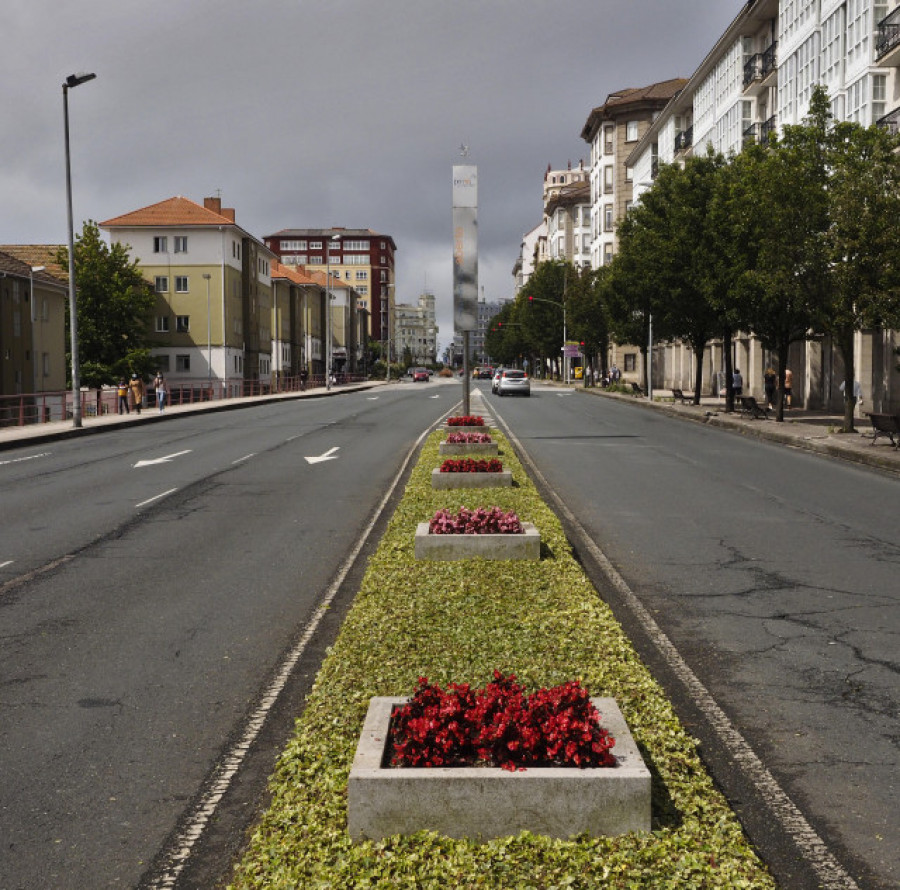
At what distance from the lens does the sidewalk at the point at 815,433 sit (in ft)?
68.9

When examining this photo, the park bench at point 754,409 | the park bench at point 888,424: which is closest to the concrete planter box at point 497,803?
the park bench at point 888,424

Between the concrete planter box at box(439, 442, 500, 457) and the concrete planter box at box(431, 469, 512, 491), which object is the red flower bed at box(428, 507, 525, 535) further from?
the concrete planter box at box(439, 442, 500, 457)

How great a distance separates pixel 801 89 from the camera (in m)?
41.1

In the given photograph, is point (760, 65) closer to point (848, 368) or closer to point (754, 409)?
point (754, 409)

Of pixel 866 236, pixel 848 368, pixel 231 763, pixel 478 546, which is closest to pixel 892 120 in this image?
pixel 848 368

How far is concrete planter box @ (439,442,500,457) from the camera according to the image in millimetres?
17438

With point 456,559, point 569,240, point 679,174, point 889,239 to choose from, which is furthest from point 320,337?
point 456,559

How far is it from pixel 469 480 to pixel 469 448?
3.72 m

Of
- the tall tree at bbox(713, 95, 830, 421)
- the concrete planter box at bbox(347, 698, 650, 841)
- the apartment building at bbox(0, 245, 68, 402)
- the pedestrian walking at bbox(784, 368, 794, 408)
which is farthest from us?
the apartment building at bbox(0, 245, 68, 402)

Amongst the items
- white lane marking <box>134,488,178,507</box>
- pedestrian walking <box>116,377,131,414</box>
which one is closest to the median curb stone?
white lane marking <box>134,488,178,507</box>

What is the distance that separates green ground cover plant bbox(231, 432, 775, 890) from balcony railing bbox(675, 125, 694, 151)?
199ft

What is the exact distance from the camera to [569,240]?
122m

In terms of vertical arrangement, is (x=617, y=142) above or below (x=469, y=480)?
above

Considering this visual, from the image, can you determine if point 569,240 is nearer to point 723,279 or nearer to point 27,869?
point 723,279
